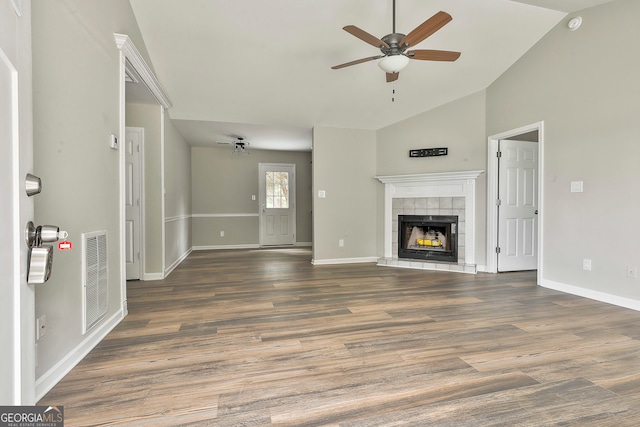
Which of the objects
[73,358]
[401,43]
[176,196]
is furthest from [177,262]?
[401,43]

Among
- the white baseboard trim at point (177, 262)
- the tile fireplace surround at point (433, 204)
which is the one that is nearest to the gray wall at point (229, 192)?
the white baseboard trim at point (177, 262)

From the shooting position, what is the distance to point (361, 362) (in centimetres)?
195

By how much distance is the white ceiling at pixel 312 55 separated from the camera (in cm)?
317

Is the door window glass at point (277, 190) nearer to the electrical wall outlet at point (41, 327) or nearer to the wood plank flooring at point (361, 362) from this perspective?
the wood plank flooring at point (361, 362)

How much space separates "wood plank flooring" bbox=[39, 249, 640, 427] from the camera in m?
1.48

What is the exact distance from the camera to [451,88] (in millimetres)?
4574

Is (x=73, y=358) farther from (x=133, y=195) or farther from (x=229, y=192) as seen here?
(x=229, y=192)

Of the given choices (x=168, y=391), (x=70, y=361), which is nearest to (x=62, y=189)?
(x=70, y=361)

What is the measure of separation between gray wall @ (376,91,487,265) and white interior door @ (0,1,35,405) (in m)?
4.85

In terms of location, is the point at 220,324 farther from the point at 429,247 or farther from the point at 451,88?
the point at 451,88

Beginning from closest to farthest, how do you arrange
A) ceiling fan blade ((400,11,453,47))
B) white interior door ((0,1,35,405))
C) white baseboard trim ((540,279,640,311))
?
white interior door ((0,1,35,405))
ceiling fan blade ((400,11,453,47))
white baseboard trim ((540,279,640,311))

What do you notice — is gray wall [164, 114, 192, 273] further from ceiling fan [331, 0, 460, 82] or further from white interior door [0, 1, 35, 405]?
white interior door [0, 1, 35, 405]

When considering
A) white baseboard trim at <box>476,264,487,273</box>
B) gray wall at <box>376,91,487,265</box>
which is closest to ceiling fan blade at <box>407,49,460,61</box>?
gray wall at <box>376,91,487,265</box>

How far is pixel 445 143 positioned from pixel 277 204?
4.35 metres
